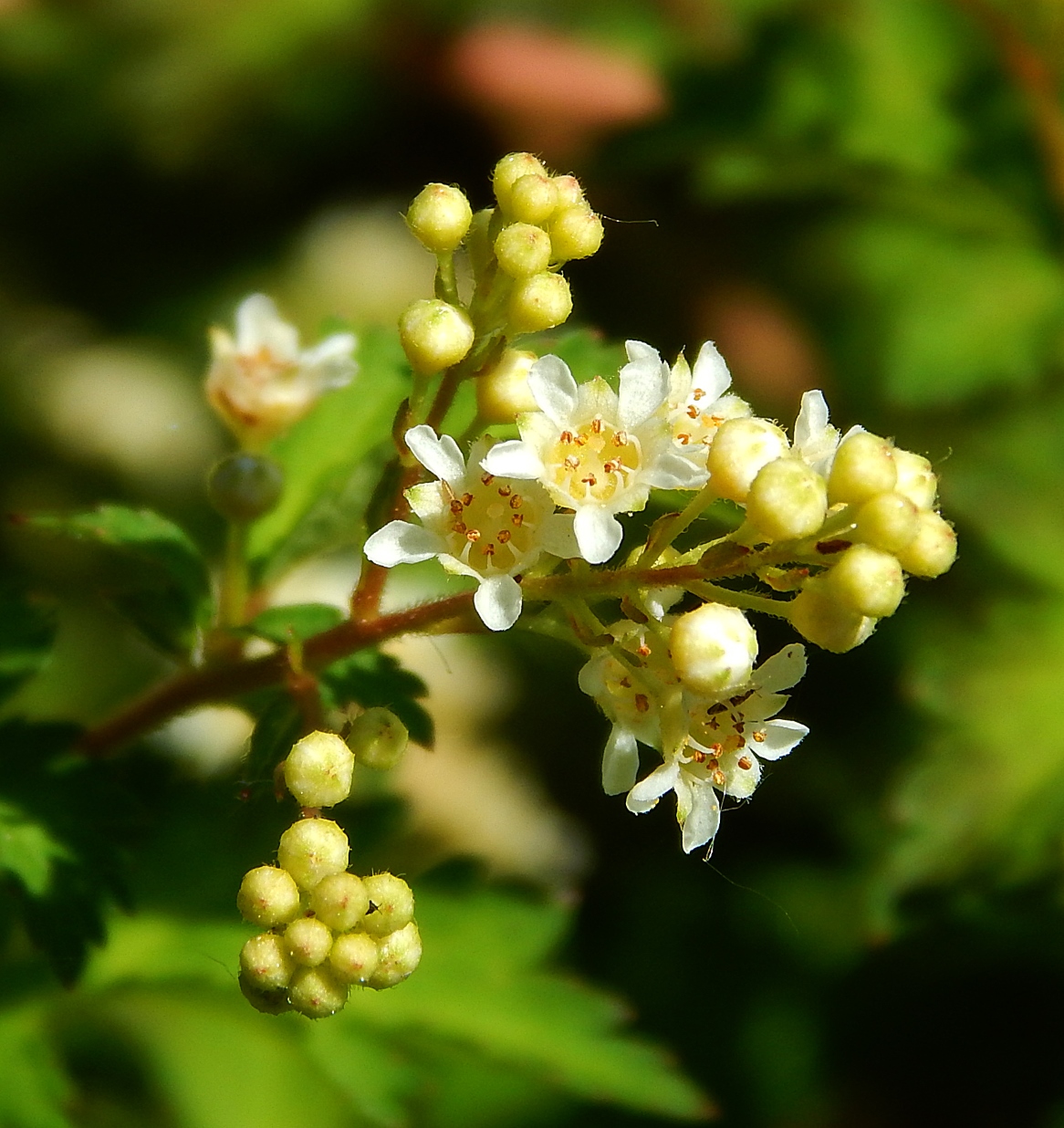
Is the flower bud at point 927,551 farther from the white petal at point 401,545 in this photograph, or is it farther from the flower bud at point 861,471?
the white petal at point 401,545

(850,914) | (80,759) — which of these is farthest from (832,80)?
(80,759)

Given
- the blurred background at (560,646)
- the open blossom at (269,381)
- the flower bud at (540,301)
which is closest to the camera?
the flower bud at (540,301)

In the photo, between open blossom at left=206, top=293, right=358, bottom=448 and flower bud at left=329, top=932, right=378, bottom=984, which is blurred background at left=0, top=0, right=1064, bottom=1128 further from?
flower bud at left=329, top=932, right=378, bottom=984

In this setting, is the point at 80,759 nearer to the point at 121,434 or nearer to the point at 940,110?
the point at 121,434

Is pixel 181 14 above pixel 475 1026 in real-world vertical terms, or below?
above

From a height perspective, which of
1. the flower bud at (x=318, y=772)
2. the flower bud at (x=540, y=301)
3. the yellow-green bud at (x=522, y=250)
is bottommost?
the flower bud at (x=318, y=772)

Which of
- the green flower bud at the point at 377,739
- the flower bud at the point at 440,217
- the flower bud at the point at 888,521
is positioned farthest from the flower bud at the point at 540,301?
the green flower bud at the point at 377,739

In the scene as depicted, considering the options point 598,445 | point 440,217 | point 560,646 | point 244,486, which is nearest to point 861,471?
point 598,445

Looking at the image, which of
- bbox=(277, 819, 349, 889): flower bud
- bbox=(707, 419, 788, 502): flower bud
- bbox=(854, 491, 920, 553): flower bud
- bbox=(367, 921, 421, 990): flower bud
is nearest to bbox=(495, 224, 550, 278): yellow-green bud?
bbox=(707, 419, 788, 502): flower bud
